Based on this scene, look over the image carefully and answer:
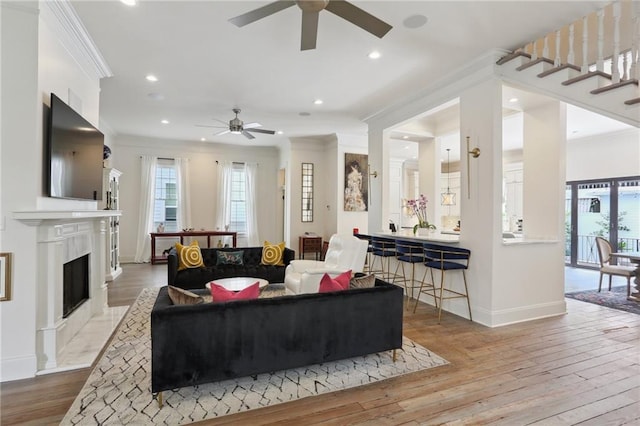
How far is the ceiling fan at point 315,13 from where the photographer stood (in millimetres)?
2398

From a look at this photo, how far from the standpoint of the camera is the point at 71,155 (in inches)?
125

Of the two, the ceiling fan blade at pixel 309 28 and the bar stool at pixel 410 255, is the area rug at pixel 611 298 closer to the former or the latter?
the bar stool at pixel 410 255

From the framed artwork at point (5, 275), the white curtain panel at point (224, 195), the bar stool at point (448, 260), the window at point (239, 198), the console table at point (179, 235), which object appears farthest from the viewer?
the window at point (239, 198)

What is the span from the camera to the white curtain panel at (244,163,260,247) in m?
9.26

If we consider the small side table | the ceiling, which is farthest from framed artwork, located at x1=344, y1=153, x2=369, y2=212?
the ceiling

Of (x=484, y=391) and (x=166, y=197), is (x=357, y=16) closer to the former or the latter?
(x=484, y=391)

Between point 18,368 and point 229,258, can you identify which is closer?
point 18,368

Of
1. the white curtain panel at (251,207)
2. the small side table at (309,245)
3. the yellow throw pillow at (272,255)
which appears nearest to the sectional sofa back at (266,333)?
the yellow throw pillow at (272,255)

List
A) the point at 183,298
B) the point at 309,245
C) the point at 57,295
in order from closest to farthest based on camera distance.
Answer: the point at 183,298 → the point at 57,295 → the point at 309,245

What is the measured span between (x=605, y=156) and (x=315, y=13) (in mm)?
8260

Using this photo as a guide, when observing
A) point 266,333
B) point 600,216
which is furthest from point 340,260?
point 600,216

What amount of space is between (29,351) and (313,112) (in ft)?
17.0

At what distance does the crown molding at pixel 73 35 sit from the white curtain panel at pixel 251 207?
17.4 feet

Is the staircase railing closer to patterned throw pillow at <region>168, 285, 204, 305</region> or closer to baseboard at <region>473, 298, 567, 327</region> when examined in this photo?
baseboard at <region>473, 298, 567, 327</region>
